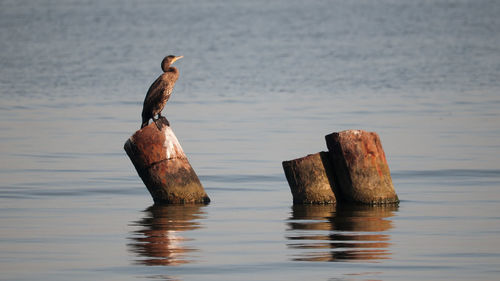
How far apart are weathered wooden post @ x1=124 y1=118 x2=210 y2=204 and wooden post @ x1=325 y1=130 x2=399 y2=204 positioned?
1602 millimetres

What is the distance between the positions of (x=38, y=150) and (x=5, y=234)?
271 inches

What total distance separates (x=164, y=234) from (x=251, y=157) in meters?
6.00

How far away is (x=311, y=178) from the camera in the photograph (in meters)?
11.9

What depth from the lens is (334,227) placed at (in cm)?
1070

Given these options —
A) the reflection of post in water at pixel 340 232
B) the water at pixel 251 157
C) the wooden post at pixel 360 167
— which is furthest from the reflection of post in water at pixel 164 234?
the wooden post at pixel 360 167

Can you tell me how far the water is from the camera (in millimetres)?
9250

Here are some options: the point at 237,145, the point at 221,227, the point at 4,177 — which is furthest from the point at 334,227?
the point at 237,145

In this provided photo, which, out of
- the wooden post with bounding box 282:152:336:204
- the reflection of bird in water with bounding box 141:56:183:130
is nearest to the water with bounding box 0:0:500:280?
the wooden post with bounding box 282:152:336:204

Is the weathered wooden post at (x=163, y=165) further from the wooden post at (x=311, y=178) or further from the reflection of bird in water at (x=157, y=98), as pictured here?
the wooden post at (x=311, y=178)

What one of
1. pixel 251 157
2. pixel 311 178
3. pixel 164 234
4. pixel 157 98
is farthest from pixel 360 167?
pixel 251 157

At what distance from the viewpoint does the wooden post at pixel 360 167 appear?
11617mm

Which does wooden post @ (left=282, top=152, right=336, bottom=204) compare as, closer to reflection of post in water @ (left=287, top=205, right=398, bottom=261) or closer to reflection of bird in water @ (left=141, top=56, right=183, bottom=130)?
reflection of post in water @ (left=287, top=205, right=398, bottom=261)

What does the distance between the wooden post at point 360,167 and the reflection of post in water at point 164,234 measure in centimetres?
157

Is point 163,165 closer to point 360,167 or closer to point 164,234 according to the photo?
point 164,234
